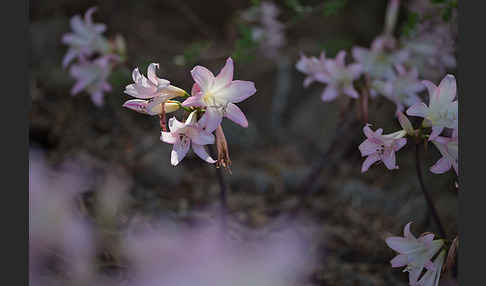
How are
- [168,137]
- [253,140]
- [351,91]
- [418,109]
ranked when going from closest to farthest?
[168,137] < [418,109] < [351,91] < [253,140]

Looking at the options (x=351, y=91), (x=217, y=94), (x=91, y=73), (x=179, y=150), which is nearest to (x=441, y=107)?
(x=351, y=91)

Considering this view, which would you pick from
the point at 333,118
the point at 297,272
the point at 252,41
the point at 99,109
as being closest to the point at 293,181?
the point at 333,118

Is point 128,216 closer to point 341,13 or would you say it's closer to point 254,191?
point 254,191

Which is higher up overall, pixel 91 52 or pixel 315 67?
pixel 91 52

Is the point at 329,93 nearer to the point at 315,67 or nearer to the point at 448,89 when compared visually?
the point at 315,67

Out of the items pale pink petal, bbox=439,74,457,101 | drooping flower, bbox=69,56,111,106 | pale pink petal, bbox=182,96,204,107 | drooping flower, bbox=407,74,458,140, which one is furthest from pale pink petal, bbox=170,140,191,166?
drooping flower, bbox=69,56,111,106

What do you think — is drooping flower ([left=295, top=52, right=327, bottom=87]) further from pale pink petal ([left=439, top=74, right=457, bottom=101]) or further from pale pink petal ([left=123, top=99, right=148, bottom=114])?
pale pink petal ([left=123, top=99, right=148, bottom=114])
